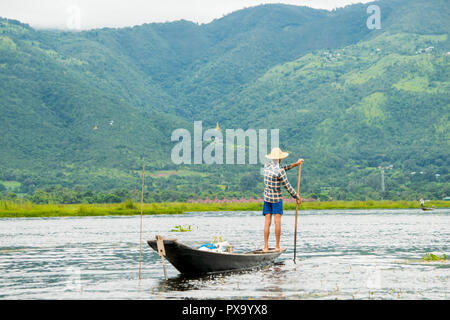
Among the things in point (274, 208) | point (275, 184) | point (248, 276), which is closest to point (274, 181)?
point (275, 184)

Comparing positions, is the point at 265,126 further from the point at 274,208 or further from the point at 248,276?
the point at 248,276

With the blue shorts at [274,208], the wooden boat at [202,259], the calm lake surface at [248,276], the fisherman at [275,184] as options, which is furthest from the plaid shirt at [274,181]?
the calm lake surface at [248,276]

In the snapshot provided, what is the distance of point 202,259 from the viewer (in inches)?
608

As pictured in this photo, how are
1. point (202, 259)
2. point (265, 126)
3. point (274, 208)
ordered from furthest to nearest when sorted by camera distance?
point (265, 126)
point (274, 208)
point (202, 259)

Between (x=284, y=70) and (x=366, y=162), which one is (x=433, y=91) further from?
(x=284, y=70)

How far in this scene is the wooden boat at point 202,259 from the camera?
1485 centimetres

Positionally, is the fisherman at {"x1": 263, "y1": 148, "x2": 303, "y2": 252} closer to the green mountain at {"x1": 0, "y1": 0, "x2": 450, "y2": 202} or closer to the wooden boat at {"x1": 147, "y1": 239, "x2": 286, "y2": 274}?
the wooden boat at {"x1": 147, "y1": 239, "x2": 286, "y2": 274}

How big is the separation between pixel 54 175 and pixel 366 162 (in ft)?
181

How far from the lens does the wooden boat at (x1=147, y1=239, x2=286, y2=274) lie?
14852mm

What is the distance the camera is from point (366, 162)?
123125mm

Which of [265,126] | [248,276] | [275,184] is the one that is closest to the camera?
[248,276]

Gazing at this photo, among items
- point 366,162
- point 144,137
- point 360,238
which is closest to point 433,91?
point 366,162

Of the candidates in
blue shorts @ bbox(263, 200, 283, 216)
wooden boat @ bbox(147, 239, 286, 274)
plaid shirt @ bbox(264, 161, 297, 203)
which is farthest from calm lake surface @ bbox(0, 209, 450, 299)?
plaid shirt @ bbox(264, 161, 297, 203)

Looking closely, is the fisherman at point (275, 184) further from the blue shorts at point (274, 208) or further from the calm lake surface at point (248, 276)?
the calm lake surface at point (248, 276)
